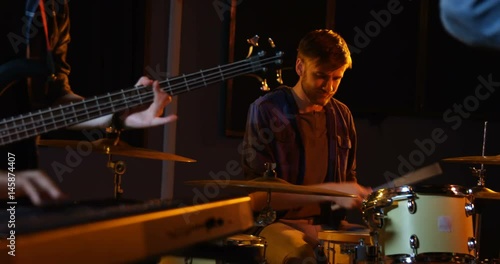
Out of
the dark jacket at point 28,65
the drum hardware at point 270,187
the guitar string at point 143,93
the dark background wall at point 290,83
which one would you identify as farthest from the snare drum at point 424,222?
the dark jacket at point 28,65

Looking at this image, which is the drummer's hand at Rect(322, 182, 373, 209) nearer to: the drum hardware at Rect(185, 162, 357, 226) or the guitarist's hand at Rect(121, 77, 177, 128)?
the drum hardware at Rect(185, 162, 357, 226)

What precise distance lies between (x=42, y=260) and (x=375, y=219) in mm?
2215

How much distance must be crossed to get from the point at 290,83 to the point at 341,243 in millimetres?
1749

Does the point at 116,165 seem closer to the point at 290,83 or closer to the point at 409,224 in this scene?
the point at 409,224

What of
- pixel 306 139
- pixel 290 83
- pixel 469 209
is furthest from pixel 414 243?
pixel 290 83

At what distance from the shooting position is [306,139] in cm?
346

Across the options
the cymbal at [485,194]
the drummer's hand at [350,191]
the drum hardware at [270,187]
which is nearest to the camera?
the drum hardware at [270,187]

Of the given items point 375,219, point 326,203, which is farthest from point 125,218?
point 326,203

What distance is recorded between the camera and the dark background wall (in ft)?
12.7

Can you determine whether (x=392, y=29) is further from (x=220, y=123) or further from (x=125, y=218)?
(x=125, y=218)

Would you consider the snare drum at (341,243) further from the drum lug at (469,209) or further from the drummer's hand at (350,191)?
the drum lug at (469,209)

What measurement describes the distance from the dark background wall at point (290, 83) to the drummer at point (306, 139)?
1.81 ft

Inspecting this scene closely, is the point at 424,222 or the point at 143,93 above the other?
the point at 143,93

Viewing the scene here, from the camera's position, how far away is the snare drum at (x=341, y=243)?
2.93m
